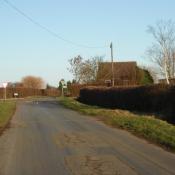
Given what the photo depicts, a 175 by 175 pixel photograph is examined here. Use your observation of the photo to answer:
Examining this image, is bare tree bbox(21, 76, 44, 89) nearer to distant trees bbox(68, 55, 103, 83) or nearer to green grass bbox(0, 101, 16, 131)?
distant trees bbox(68, 55, 103, 83)

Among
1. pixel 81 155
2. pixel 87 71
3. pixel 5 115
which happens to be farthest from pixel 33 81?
pixel 81 155

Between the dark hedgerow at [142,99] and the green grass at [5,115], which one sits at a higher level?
the dark hedgerow at [142,99]

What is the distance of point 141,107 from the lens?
4012 centimetres

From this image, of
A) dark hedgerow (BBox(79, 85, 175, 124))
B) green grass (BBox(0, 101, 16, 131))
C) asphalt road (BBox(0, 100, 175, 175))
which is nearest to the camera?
asphalt road (BBox(0, 100, 175, 175))

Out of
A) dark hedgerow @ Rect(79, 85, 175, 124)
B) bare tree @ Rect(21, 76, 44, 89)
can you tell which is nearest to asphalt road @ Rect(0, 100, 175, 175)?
dark hedgerow @ Rect(79, 85, 175, 124)

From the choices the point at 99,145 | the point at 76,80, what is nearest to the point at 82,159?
the point at 99,145

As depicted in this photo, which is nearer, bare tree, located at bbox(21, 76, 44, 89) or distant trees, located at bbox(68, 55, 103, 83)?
distant trees, located at bbox(68, 55, 103, 83)

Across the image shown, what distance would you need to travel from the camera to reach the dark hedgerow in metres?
33.0

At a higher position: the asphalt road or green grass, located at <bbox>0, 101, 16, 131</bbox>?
green grass, located at <bbox>0, 101, 16, 131</bbox>

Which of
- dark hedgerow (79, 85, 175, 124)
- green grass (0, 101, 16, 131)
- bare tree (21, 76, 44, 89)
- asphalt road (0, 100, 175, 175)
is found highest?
bare tree (21, 76, 44, 89)

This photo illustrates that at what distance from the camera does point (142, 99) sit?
3928cm

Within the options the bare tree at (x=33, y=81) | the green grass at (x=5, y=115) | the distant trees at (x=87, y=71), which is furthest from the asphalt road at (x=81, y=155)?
the bare tree at (x=33, y=81)

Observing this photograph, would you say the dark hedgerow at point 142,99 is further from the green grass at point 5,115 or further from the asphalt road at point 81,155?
the asphalt road at point 81,155

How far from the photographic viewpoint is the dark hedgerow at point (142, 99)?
33.0 metres
